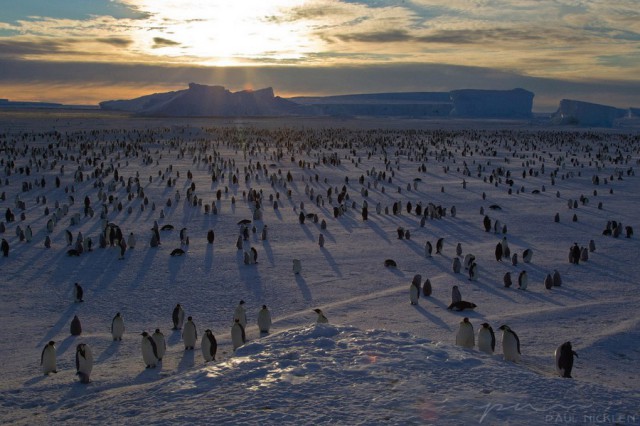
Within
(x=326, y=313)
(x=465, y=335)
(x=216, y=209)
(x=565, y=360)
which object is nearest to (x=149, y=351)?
(x=326, y=313)

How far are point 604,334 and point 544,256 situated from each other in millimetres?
5088

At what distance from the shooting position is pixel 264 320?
8.75 meters

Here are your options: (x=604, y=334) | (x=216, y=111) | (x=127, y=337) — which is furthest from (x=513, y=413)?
(x=216, y=111)

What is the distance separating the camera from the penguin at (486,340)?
751 cm

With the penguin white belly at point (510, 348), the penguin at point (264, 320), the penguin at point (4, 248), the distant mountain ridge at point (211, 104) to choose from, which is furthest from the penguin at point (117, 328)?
the distant mountain ridge at point (211, 104)

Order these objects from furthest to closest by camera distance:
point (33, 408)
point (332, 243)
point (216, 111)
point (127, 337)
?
1. point (216, 111)
2. point (332, 243)
3. point (127, 337)
4. point (33, 408)

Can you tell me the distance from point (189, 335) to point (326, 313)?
96.3 inches

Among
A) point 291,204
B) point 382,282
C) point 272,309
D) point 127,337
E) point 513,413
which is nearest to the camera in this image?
point 513,413

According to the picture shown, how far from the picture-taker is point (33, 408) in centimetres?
641

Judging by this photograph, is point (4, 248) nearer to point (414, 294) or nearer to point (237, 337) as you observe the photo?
point (237, 337)

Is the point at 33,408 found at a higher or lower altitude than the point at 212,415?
lower

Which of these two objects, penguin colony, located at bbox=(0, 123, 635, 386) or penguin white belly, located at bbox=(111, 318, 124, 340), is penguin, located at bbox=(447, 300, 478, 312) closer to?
penguin colony, located at bbox=(0, 123, 635, 386)

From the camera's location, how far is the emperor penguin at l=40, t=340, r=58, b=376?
7.28 m

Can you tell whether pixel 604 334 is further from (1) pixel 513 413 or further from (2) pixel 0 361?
(2) pixel 0 361
